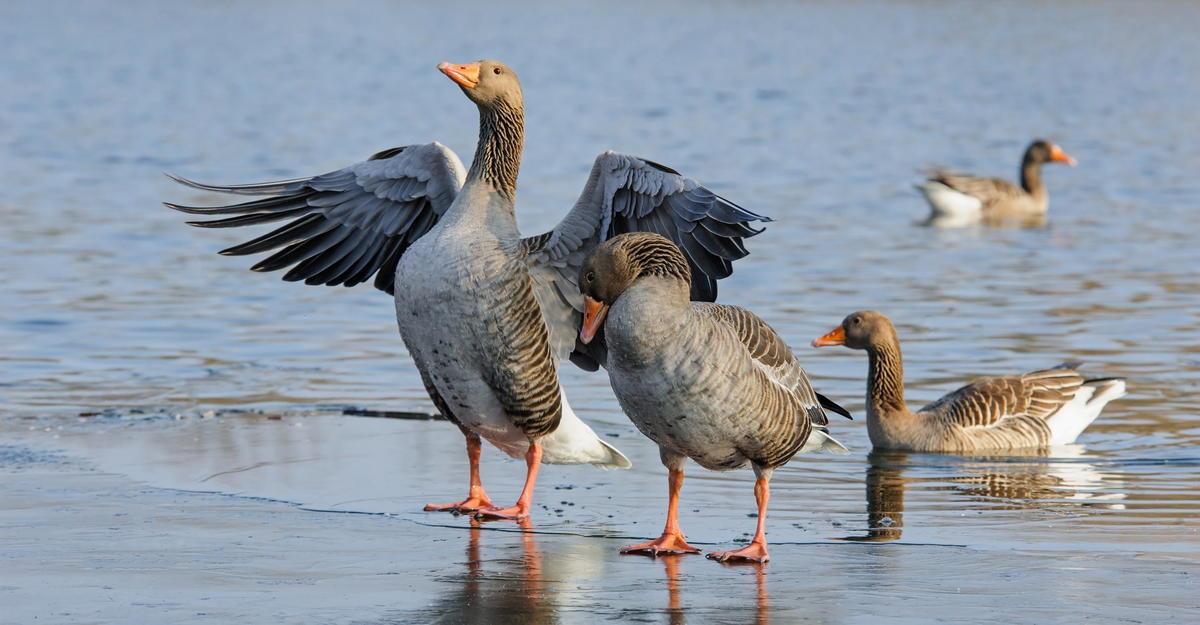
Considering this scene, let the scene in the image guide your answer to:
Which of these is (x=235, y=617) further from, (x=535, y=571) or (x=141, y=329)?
(x=141, y=329)

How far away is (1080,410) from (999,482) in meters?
1.58

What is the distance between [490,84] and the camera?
25.8ft

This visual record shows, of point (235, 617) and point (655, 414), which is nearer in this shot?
point (235, 617)

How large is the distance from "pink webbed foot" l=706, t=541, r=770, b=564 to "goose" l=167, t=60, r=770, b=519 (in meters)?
1.26

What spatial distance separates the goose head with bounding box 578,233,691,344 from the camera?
259 inches

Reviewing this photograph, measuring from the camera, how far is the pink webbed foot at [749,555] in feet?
21.4

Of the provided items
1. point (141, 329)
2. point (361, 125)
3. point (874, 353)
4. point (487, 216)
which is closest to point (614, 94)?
point (361, 125)

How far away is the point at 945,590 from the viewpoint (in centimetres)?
604

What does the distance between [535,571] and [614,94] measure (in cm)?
3471

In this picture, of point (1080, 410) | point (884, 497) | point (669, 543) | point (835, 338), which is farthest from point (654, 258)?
point (1080, 410)

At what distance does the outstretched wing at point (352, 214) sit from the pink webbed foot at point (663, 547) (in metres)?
2.38

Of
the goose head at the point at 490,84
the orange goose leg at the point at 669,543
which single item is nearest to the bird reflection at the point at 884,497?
the orange goose leg at the point at 669,543

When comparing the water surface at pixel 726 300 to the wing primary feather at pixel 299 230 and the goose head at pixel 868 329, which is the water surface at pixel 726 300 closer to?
the goose head at pixel 868 329

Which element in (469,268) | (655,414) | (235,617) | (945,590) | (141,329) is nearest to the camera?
(235,617)
